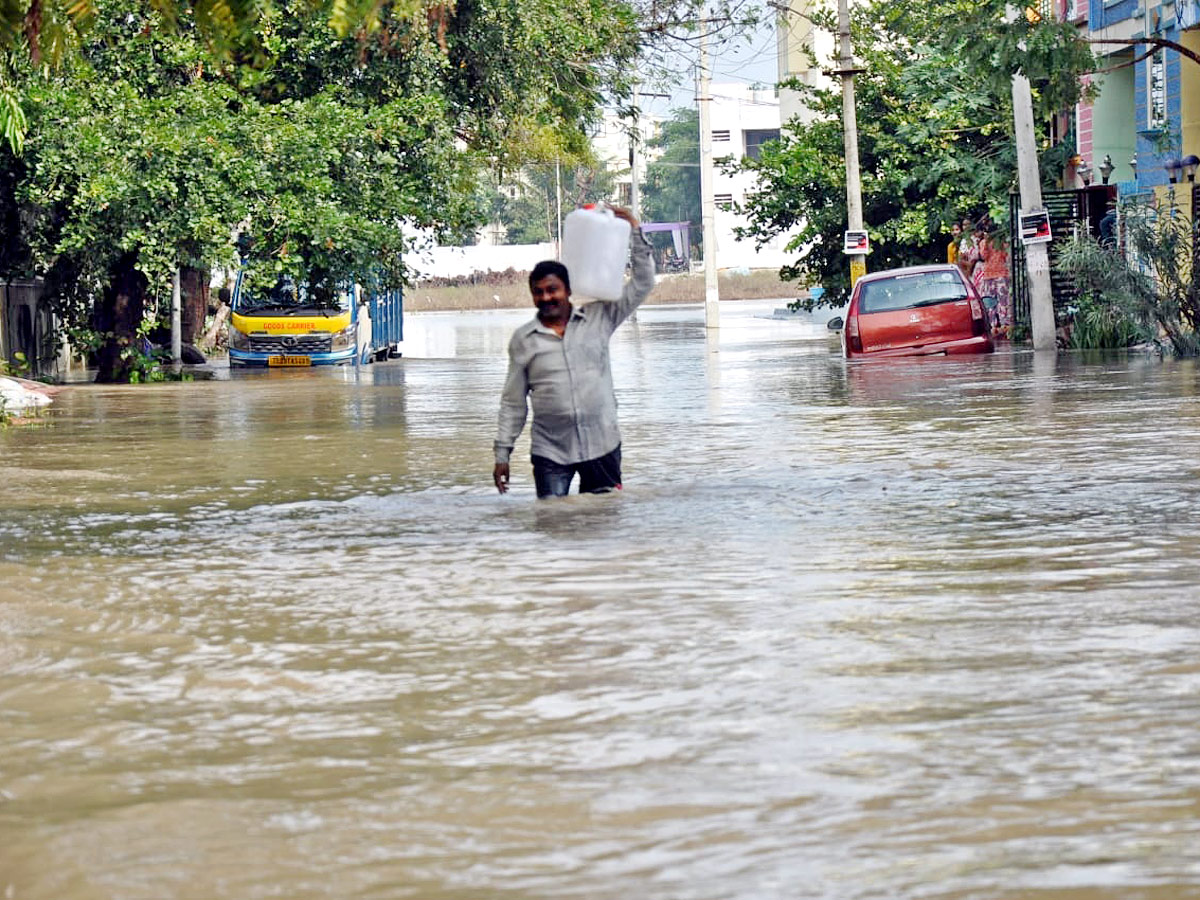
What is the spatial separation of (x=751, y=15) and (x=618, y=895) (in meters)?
40.6

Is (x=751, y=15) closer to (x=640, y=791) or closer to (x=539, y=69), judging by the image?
(x=539, y=69)

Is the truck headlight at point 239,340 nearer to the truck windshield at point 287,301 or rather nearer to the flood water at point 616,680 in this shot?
the truck windshield at point 287,301

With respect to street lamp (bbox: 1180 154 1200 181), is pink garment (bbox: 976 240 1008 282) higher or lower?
lower

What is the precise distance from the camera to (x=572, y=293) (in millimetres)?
11445

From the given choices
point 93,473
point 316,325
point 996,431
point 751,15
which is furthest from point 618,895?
point 751,15

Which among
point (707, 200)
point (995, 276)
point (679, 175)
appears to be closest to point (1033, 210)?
point (995, 276)

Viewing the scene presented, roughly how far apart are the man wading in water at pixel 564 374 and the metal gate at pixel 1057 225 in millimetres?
22225

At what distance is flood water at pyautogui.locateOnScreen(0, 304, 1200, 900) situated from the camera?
15.7ft

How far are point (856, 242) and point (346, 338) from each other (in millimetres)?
8988

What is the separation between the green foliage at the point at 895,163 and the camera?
129 ft

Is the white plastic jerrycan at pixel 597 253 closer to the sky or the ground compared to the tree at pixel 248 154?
closer to the ground

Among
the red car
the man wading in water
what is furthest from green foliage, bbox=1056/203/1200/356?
the man wading in water

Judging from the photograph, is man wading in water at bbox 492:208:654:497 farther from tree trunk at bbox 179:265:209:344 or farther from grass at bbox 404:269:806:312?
grass at bbox 404:269:806:312

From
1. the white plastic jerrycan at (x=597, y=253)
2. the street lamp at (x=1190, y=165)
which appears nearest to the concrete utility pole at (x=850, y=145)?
the street lamp at (x=1190, y=165)
